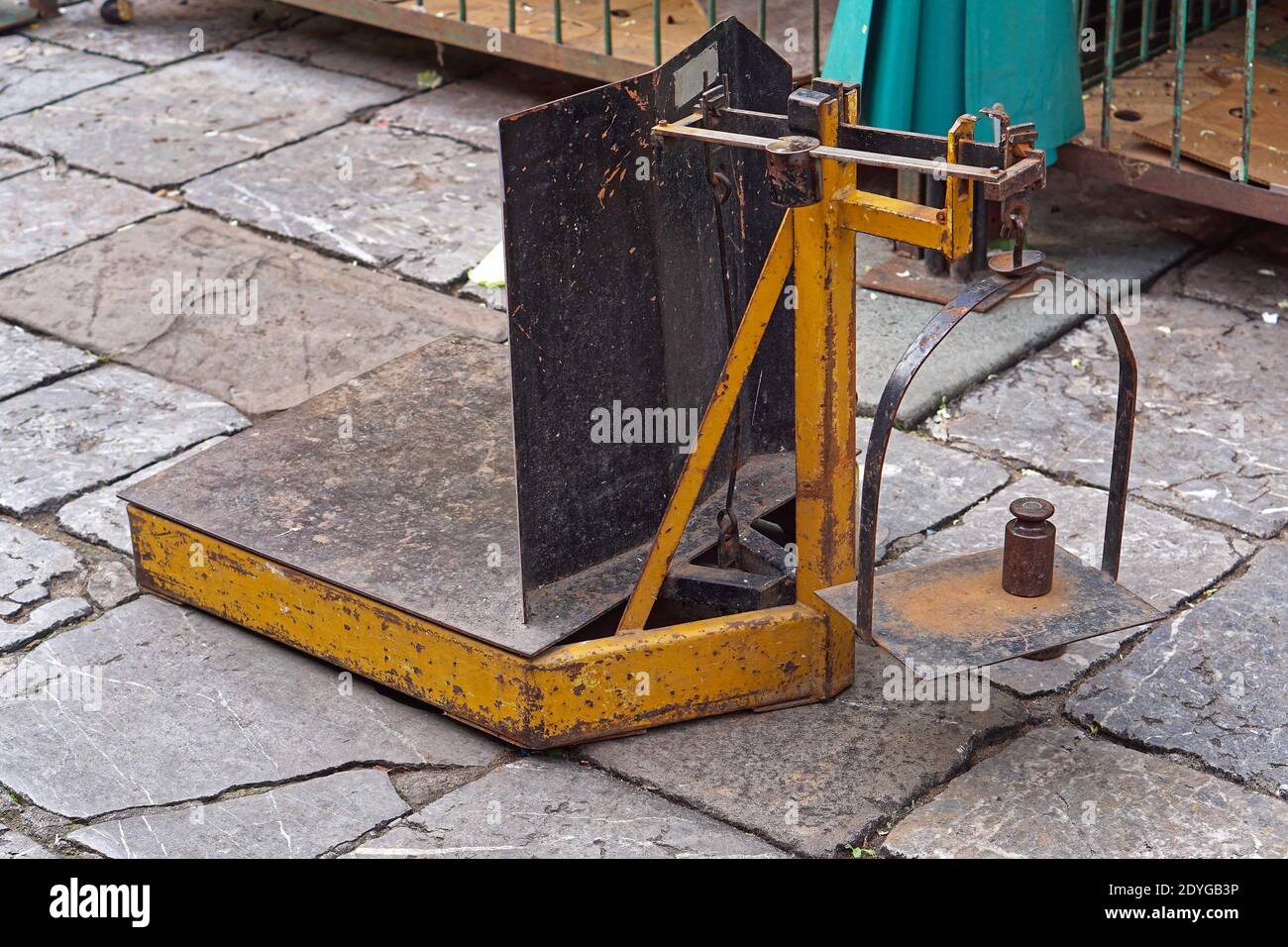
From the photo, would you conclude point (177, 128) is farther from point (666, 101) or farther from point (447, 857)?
point (447, 857)

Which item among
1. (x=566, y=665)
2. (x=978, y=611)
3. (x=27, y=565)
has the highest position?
(x=978, y=611)

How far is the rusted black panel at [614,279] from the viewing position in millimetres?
3041

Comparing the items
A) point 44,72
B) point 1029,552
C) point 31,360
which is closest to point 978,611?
point 1029,552

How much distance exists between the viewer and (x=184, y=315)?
5047 millimetres

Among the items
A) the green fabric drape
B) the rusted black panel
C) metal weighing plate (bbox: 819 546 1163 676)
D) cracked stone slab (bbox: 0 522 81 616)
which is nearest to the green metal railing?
the green fabric drape

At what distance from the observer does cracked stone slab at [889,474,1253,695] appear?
354 centimetres

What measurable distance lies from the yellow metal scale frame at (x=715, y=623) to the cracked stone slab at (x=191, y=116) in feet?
9.95

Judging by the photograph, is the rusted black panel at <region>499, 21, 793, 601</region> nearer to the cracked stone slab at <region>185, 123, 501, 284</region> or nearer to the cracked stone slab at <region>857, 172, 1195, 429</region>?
the cracked stone slab at <region>857, 172, 1195, 429</region>

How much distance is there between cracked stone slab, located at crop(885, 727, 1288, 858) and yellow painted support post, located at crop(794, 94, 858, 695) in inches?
15.7

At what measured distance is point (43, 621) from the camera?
3676 millimetres

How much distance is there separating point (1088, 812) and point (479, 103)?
428cm

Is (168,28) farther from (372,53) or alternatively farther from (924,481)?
(924,481)

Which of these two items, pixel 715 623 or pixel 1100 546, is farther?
pixel 1100 546

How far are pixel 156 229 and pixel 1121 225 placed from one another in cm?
315
